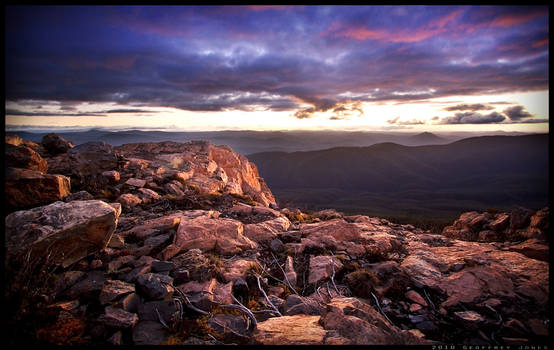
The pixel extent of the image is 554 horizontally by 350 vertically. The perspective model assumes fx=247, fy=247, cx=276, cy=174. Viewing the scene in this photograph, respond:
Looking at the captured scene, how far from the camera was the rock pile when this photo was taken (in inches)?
144

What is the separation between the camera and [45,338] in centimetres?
330

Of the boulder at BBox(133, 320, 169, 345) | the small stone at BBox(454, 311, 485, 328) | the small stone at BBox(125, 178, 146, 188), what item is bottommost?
the small stone at BBox(454, 311, 485, 328)

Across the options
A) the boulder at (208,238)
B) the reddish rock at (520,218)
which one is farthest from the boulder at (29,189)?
the reddish rock at (520,218)

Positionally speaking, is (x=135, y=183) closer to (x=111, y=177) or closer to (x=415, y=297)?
(x=111, y=177)

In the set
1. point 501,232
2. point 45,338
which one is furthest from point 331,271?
point 501,232

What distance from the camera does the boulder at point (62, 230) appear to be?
4.50m

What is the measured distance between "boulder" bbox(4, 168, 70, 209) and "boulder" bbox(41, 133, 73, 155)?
8.35 m

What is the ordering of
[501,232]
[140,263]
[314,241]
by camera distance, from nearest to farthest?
[140,263] < [314,241] < [501,232]

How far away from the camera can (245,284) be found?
16.6 feet

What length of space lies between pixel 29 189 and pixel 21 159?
8.84 feet

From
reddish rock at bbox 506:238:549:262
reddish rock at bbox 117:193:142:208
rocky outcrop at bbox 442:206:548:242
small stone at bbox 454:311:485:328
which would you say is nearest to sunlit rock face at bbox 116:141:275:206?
reddish rock at bbox 117:193:142:208

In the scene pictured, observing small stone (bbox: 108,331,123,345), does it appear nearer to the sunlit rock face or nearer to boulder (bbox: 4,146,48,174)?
boulder (bbox: 4,146,48,174)

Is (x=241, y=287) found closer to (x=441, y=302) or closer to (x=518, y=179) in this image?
(x=441, y=302)

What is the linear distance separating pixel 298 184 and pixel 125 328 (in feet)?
640
